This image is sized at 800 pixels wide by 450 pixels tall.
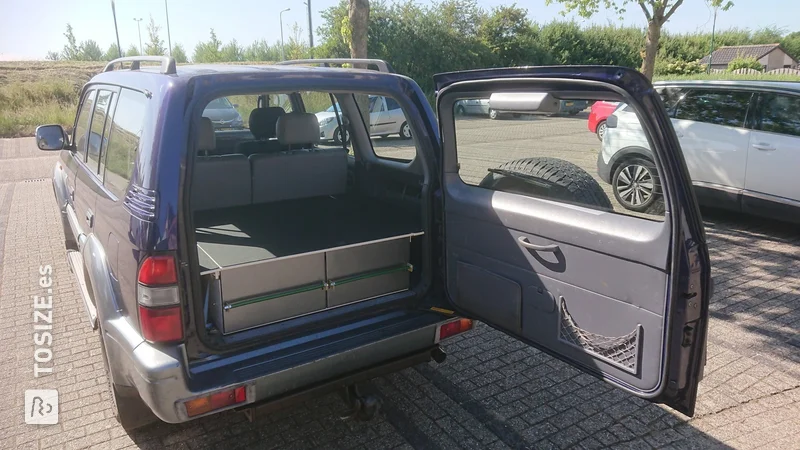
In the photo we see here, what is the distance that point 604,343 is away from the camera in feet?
7.93

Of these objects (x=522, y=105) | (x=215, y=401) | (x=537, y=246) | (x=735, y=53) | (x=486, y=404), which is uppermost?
(x=735, y=53)

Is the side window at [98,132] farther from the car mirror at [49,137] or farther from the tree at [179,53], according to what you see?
the tree at [179,53]

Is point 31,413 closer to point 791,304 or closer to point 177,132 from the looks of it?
point 177,132

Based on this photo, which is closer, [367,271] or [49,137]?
[367,271]

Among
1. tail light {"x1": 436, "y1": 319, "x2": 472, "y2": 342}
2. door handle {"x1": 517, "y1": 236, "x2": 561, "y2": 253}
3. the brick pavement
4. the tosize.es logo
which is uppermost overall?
door handle {"x1": 517, "y1": 236, "x2": 561, "y2": 253}

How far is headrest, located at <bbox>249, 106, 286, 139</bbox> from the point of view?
16.2ft

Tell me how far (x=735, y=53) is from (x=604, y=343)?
5225 centimetres

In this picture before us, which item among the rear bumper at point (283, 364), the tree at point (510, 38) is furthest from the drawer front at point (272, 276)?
the tree at point (510, 38)

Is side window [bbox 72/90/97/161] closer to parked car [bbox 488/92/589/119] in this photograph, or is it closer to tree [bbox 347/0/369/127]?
Answer: parked car [bbox 488/92/589/119]

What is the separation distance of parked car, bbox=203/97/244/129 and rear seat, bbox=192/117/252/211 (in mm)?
1521

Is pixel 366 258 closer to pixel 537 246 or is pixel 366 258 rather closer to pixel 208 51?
pixel 537 246

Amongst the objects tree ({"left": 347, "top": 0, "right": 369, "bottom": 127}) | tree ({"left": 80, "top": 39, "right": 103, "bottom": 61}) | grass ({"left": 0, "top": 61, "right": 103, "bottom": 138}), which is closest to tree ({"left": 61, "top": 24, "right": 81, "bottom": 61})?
tree ({"left": 80, "top": 39, "right": 103, "bottom": 61})

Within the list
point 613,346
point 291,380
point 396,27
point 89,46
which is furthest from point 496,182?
point 89,46

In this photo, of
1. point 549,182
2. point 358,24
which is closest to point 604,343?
point 549,182
